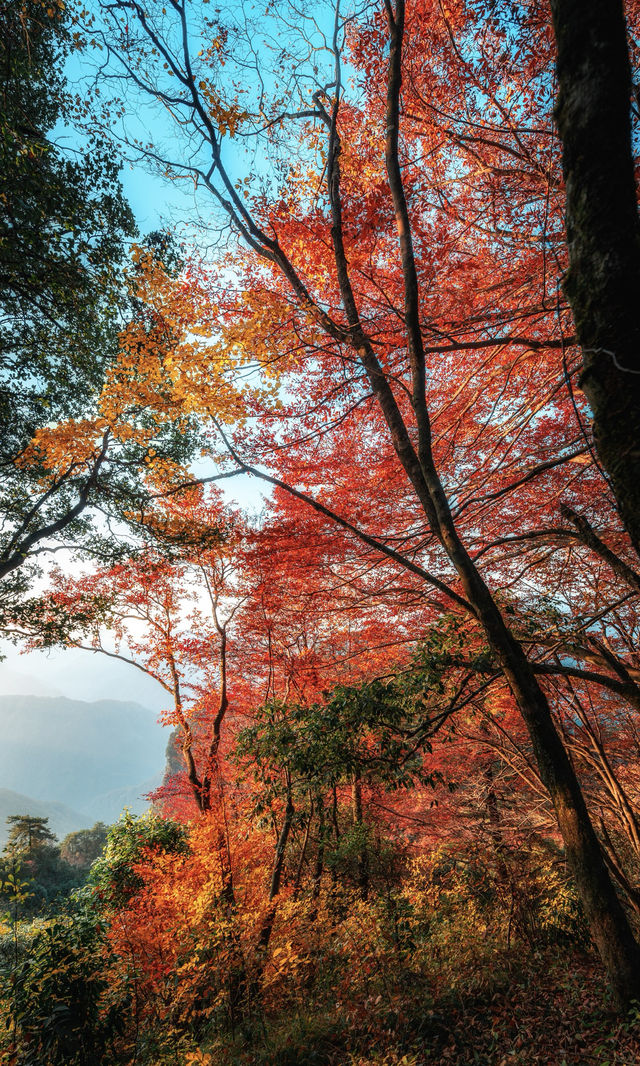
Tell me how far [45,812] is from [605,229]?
478 feet

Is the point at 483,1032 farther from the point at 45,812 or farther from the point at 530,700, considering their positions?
the point at 45,812

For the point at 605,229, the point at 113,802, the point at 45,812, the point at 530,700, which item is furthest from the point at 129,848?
the point at 113,802

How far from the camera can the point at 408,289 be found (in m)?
3.37

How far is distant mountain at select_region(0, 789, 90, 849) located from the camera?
327ft

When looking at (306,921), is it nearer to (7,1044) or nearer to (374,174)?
(7,1044)

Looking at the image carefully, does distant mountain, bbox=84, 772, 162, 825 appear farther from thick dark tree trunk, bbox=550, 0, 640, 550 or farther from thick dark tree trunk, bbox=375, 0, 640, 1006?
thick dark tree trunk, bbox=550, 0, 640, 550

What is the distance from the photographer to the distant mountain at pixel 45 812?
327ft

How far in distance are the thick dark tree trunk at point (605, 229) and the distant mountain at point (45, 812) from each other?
5172 inches

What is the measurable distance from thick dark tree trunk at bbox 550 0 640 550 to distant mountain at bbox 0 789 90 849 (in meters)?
131

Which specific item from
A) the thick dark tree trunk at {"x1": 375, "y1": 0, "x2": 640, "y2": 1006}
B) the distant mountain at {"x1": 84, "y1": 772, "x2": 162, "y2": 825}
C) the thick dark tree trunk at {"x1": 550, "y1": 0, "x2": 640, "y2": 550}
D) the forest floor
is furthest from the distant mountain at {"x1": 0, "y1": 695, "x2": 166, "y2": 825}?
the thick dark tree trunk at {"x1": 550, "y1": 0, "x2": 640, "y2": 550}

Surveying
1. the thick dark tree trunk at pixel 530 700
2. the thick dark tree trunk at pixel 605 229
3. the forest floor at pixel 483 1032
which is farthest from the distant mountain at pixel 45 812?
the thick dark tree trunk at pixel 605 229

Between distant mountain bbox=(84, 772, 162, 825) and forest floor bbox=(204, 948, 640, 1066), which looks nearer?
forest floor bbox=(204, 948, 640, 1066)

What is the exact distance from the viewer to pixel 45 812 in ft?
345

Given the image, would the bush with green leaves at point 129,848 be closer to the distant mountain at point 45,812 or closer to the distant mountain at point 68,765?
the distant mountain at point 45,812
